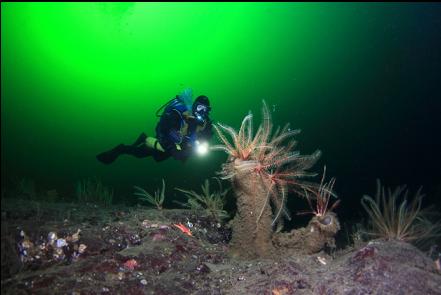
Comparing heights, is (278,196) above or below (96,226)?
above

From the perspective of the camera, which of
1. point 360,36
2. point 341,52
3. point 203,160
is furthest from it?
point 341,52

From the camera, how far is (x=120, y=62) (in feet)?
297

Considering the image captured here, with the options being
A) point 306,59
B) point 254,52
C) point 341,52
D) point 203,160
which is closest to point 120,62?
point 254,52

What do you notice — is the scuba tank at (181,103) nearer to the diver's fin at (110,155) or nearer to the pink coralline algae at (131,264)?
the diver's fin at (110,155)

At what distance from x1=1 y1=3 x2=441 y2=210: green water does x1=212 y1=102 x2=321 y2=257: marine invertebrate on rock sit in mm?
11762

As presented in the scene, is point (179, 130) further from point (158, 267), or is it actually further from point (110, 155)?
point (158, 267)

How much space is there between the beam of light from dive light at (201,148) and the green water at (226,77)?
10719 mm

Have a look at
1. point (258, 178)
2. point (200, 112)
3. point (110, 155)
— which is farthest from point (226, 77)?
point (258, 178)

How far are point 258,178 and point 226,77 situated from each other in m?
92.6

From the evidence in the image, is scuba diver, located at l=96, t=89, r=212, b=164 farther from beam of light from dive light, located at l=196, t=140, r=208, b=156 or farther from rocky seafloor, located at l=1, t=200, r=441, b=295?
rocky seafloor, located at l=1, t=200, r=441, b=295

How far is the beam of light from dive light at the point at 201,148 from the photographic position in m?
6.41

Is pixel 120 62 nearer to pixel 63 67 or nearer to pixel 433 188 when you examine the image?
pixel 63 67

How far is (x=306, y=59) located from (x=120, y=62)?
56.9m

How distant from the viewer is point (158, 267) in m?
3.44
